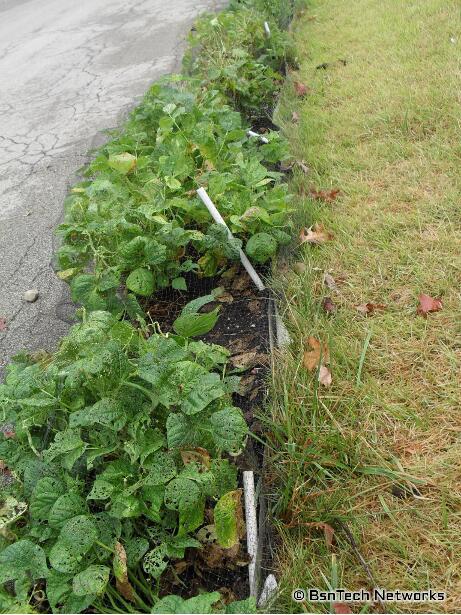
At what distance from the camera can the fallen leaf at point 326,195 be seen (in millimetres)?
3109

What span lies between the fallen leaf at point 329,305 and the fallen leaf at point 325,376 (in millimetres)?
344

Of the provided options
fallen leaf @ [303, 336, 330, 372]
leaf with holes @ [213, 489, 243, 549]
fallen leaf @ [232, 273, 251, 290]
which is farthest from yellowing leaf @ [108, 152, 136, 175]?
leaf with holes @ [213, 489, 243, 549]

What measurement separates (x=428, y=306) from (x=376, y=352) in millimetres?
312

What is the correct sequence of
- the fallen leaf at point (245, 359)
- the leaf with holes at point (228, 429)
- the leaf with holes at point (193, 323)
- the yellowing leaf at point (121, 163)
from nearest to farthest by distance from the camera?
the leaf with holes at point (228, 429) < the leaf with holes at point (193, 323) < the fallen leaf at point (245, 359) < the yellowing leaf at point (121, 163)

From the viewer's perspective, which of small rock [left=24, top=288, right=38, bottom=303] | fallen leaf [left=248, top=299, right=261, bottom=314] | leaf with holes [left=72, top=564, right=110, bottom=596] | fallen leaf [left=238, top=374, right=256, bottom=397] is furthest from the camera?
small rock [left=24, top=288, right=38, bottom=303]

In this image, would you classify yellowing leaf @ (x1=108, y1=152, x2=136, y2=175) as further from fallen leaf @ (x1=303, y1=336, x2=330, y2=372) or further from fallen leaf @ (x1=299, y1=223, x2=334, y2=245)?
fallen leaf @ (x1=303, y1=336, x2=330, y2=372)

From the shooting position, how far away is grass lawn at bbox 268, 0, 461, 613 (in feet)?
5.26

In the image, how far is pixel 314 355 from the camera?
215cm

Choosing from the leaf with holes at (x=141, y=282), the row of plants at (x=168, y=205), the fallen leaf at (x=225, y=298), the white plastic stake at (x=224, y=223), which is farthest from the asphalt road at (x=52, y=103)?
the white plastic stake at (x=224, y=223)

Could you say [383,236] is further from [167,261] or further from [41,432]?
[41,432]

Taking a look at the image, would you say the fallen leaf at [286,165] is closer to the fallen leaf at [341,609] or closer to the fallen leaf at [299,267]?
the fallen leaf at [299,267]

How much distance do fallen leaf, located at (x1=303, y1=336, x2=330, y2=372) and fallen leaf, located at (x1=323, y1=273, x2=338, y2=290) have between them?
376 mm

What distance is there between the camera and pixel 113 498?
1.46 metres

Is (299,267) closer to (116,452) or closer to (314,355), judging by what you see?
(314,355)
